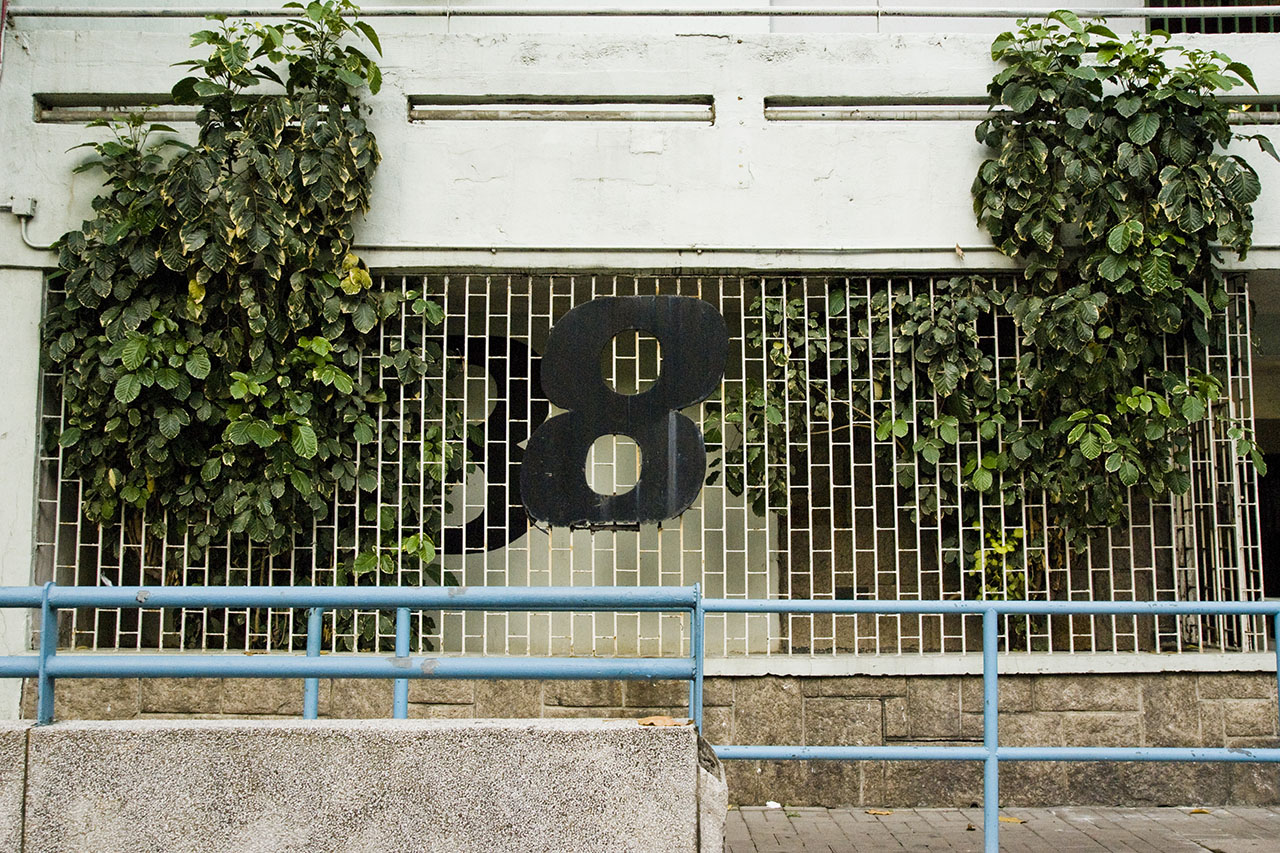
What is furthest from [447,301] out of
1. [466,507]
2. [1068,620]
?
[1068,620]

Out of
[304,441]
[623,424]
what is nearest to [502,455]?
[623,424]

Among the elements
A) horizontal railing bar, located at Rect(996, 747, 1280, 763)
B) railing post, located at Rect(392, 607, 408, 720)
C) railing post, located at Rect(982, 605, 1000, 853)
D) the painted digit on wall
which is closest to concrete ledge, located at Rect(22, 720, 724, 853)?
railing post, located at Rect(392, 607, 408, 720)

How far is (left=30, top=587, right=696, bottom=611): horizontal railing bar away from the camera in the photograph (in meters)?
3.73

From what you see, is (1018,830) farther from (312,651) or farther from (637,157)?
(637,157)

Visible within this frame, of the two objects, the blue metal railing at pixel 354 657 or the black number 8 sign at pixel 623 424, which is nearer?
the blue metal railing at pixel 354 657

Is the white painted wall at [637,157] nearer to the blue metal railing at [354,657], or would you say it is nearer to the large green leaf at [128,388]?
the large green leaf at [128,388]

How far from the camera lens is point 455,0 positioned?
24.1ft

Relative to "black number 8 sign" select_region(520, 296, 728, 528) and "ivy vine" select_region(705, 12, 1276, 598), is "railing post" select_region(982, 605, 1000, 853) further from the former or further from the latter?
"black number 8 sign" select_region(520, 296, 728, 528)

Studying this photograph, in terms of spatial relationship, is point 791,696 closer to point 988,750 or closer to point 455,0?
point 988,750

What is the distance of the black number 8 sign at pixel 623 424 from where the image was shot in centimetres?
659

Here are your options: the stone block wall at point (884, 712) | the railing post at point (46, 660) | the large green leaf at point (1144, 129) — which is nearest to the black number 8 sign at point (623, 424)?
the stone block wall at point (884, 712)

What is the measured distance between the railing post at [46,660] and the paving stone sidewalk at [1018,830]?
9.91 feet

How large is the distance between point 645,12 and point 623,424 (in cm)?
255

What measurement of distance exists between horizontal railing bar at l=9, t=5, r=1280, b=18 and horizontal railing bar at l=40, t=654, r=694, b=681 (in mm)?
4372
